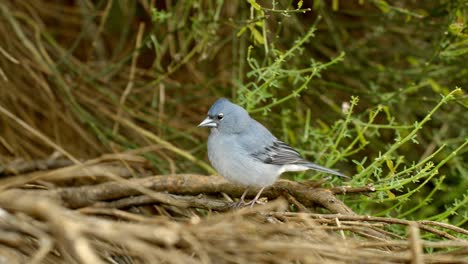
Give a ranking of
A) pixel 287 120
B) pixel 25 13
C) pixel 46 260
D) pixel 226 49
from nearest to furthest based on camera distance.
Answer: pixel 46 260, pixel 287 120, pixel 25 13, pixel 226 49

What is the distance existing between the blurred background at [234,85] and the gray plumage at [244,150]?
140 millimetres

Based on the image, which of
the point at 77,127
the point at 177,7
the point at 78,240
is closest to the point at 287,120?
the point at 177,7

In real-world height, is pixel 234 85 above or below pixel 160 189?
above

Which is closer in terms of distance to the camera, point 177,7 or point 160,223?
point 160,223

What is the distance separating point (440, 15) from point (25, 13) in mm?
2794

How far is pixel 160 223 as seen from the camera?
6.47 ft

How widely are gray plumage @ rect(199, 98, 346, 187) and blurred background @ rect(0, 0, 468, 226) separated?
0.46ft

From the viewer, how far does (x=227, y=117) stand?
12.2 ft

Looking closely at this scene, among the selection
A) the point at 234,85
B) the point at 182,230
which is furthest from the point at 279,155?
the point at 182,230

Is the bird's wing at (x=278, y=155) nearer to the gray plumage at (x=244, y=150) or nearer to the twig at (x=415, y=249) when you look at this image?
the gray plumage at (x=244, y=150)

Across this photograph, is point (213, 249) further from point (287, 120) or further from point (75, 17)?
point (75, 17)

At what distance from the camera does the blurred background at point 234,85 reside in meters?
4.03

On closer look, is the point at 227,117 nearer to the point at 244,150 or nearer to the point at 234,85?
the point at 244,150

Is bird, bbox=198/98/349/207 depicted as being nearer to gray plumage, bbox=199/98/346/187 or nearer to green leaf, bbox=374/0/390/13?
gray plumage, bbox=199/98/346/187
